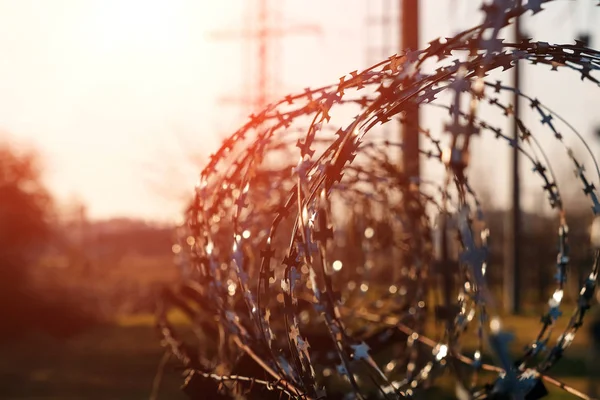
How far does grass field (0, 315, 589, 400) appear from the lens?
49.6 ft

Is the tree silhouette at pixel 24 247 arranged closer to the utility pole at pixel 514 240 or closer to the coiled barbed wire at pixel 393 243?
the utility pole at pixel 514 240

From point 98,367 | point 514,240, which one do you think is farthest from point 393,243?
point 514,240

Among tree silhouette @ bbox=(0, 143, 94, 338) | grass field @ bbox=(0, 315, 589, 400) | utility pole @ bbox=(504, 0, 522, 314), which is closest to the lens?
grass field @ bbox=(0, 315, 589, 400)


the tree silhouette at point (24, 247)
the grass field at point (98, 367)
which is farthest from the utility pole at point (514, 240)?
the tree silhouette at point (24, 247)

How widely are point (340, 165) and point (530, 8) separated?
3.69ft

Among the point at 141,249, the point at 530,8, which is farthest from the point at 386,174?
the point at 141,249

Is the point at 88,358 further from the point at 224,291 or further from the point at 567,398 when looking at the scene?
the point at 224,291

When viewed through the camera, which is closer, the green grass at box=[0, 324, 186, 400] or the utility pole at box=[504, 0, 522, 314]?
the green grass at box=[0, 324, 186, 400]

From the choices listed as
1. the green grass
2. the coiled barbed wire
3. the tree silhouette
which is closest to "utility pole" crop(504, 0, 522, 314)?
the green grass

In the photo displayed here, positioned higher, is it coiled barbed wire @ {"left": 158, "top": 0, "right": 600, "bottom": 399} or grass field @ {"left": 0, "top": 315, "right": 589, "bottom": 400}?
coiled barbed wire @ {"left": 158, "top": 0, "right": 600, "bottom": 399}

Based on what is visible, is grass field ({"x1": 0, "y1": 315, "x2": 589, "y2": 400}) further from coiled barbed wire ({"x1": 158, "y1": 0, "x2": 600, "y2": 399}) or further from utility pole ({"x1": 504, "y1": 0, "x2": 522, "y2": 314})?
coiled barbed wire ({"x1": 158, "y1": 0, "x2": 600, "y2": 399})

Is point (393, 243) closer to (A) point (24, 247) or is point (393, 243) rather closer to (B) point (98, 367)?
(B) point (98, 367)

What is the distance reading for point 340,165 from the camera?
169 inches

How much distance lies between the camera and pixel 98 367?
60.0 feet
